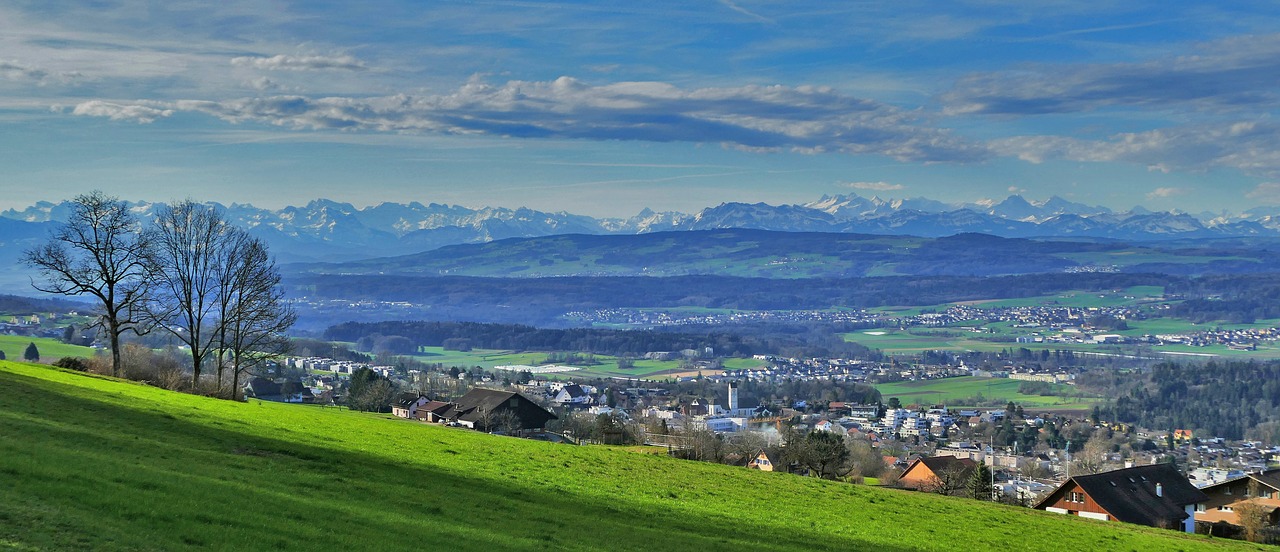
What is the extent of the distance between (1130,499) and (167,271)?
152 ft

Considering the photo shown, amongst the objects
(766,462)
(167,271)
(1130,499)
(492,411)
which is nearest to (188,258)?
(167,271)

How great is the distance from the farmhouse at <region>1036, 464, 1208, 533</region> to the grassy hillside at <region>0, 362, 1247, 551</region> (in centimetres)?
912

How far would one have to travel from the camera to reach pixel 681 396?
143000 millimetres

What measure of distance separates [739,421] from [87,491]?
107698mm

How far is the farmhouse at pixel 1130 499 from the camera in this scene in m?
43.8

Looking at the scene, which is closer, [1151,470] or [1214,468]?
[1151,470]

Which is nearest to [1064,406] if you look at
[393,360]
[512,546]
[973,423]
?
[973,423]

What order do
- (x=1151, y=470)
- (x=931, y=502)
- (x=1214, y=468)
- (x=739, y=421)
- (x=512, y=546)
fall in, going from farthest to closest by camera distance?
(x=739, y=421)
(x=1214, y=468)
(x=1151, y=470)
(x=931, y=502)
(x=512, y=546)

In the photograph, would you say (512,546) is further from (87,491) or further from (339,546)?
(87,491)

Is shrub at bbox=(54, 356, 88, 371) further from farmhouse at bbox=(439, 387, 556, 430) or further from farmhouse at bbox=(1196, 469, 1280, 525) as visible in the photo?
farmhouse at bbox=(1196, 469, 1280, 525)

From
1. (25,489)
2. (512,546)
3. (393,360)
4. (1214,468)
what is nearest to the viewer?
(25,489)

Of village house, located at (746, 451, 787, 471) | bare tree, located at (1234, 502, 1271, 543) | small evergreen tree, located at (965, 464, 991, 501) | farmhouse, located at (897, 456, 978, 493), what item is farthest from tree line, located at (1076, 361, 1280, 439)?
bare tree, located at (1234, 502, 1271, 543)

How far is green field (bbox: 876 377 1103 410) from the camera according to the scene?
152625 mm

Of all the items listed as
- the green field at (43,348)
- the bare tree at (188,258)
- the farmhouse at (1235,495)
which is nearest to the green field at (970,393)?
the farmhouse at (1235,495)
